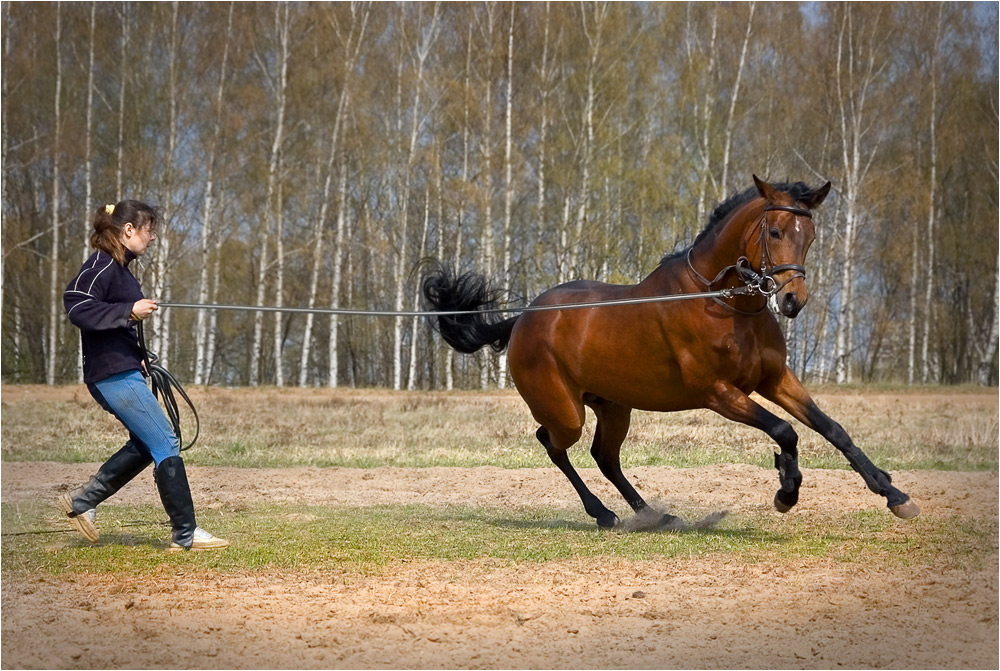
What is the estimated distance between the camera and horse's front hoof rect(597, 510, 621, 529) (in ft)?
26.7

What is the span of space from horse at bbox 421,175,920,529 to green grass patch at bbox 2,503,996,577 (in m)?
0.43

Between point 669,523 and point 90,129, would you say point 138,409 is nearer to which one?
point 669,523

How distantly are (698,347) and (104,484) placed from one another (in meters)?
4.00

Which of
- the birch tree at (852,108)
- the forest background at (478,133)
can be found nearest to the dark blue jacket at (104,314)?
the forest background at (478,133)

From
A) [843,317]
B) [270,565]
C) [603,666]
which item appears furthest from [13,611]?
[843,317]

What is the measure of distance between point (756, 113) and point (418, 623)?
92.6ft

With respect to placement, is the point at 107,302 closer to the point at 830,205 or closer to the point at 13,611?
the point at 13,611

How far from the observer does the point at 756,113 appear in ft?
102

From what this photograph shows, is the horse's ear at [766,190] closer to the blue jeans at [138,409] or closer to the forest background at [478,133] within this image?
the blue jeans at [138,409]

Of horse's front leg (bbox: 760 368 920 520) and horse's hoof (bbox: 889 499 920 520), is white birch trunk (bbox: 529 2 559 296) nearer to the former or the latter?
horse's front leg (bbox: 760 368 920 520)

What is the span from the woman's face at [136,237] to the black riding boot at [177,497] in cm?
132

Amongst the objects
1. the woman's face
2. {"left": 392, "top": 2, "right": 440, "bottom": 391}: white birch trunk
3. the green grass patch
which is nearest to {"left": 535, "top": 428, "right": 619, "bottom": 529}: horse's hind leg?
the green grass patch

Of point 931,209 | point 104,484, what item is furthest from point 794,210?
point 931,209

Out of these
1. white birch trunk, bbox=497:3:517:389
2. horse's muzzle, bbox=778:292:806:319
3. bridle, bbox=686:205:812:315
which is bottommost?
horse's muzzle, bbox=778:292:806:319
